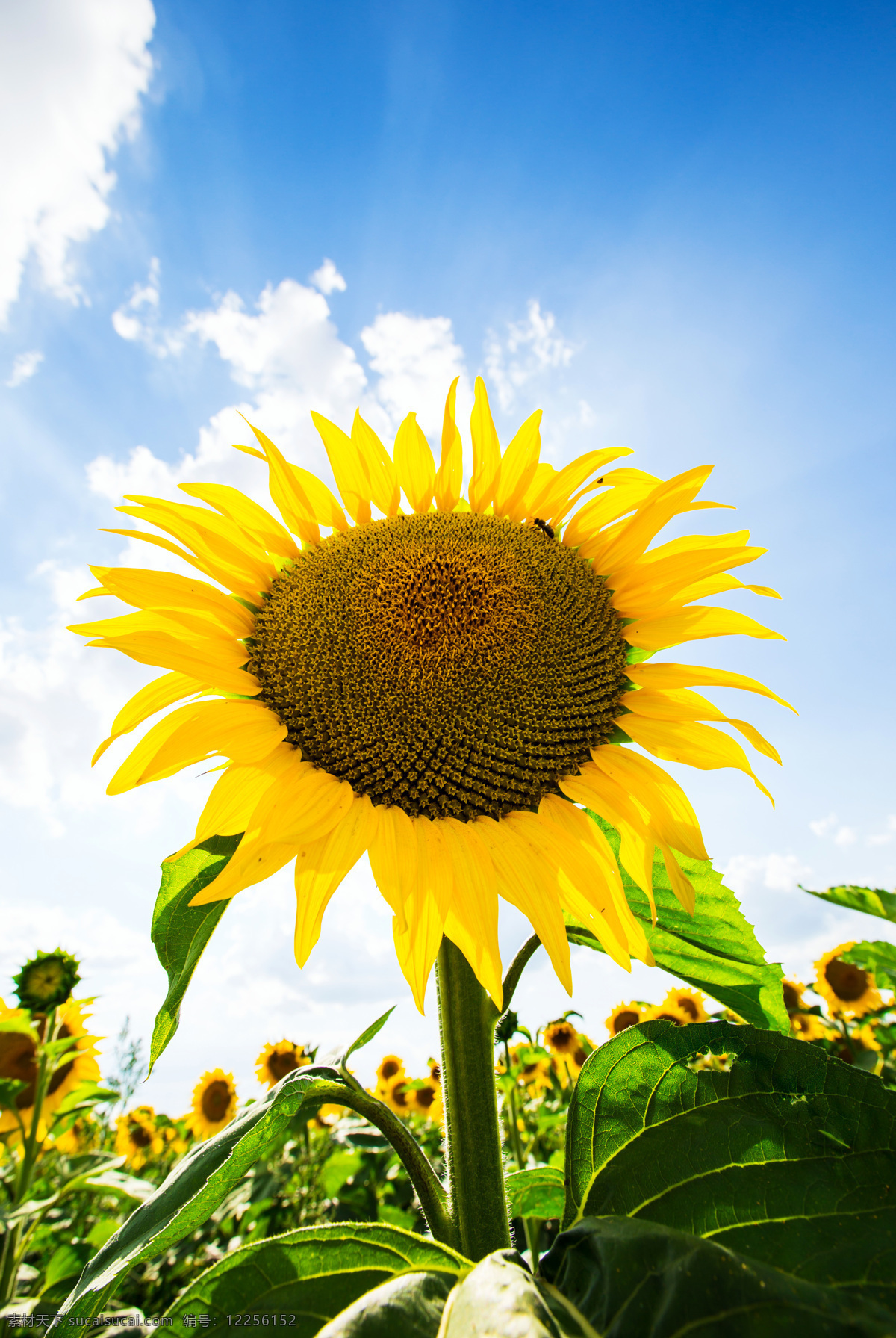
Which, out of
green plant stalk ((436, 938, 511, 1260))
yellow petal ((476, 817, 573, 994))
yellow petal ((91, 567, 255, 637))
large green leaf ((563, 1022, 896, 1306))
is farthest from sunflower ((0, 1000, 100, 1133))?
large green leaf ((563, 1022, 896, 1306))

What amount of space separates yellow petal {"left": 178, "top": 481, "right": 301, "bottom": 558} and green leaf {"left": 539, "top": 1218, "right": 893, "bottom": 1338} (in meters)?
1.76

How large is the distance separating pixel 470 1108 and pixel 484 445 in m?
1.84

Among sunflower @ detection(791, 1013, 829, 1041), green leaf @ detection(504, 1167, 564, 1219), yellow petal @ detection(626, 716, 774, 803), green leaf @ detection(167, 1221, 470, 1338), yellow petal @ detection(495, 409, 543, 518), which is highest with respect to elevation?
yellow petal @ detection(495, 409, 543, 518)

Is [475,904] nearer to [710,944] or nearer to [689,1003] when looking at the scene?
[710,944]

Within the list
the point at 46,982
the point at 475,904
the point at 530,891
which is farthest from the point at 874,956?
the point at 46,982

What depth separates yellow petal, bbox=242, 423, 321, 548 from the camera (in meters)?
2.17

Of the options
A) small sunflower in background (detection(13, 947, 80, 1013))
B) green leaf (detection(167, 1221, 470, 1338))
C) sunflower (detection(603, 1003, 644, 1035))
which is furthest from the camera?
sunflower (detection(603, 1003, 644, 1035))

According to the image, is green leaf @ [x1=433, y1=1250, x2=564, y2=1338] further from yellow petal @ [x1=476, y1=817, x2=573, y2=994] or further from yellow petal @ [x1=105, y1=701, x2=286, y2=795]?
yellow petal @ [x1=105, y1=701, x2=286, y2=795]

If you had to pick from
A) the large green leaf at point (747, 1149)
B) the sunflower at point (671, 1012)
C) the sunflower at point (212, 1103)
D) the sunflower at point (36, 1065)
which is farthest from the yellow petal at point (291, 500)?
the sunflower at point (212, 1103)

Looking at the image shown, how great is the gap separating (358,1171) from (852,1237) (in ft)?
18.0

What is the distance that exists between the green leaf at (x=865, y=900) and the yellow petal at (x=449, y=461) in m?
1.83

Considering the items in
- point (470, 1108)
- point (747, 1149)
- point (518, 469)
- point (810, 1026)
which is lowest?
point (747, 1149)

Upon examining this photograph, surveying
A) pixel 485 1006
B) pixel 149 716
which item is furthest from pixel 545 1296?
pixel 149 716

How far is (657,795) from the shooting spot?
1735 mm
